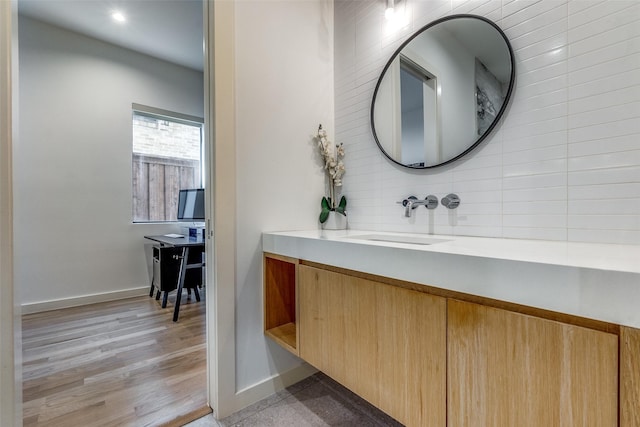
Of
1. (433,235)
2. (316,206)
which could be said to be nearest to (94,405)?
(316,206)

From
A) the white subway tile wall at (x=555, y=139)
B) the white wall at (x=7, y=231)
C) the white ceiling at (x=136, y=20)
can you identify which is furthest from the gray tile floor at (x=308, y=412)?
the white ceiling at (x=136, y=20)

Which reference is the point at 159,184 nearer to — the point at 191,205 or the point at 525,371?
the point at 191,205

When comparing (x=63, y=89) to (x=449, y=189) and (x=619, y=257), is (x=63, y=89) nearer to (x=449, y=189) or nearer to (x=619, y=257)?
(x=449, y=189)

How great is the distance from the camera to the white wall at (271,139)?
1.38m

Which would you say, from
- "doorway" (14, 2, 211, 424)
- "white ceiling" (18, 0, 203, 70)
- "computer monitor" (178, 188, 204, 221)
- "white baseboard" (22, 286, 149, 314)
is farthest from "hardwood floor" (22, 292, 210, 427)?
"white ceiling" (18, 0, 203, 70)

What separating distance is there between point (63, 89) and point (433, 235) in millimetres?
3653

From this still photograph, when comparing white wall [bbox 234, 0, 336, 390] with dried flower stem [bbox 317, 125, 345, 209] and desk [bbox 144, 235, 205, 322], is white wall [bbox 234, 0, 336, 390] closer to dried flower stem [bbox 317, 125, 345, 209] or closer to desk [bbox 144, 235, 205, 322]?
dried flower stem [bbox 317, 125, 345, 209]

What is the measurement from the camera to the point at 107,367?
172 centimetres

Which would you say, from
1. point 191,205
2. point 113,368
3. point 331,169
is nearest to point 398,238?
point 331,169

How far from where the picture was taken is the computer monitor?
2.98m

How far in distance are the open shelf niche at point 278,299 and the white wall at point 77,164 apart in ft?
8.01

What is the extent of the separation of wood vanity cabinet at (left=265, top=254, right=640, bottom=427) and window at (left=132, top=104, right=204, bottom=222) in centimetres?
292

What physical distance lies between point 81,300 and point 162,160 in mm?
1729

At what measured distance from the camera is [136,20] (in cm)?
257
